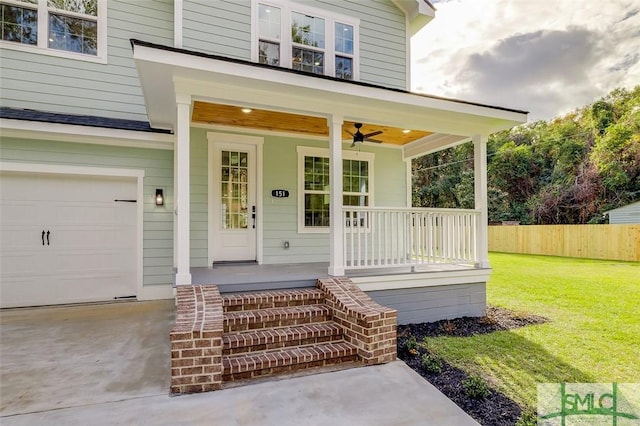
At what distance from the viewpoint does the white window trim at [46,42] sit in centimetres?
587

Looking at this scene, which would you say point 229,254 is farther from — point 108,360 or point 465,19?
point 465,19

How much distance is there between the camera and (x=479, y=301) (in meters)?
5.83

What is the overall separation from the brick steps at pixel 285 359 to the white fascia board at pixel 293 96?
10.1 feet

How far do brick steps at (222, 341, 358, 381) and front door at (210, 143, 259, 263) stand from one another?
306 cm

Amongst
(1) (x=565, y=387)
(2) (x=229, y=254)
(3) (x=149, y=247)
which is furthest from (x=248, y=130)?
(1) (x=565, y=387)

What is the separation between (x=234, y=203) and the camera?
6.41m

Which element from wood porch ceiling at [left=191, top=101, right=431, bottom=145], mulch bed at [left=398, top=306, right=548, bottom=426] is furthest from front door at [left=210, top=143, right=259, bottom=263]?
mulch bed at [left=398, top=306, right=548, bottom=426]

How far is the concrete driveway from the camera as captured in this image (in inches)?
102

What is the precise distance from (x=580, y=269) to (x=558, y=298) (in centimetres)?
530

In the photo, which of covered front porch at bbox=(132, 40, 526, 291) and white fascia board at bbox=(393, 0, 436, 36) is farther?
white fascia board at bbox=(393, 0, 436, 36)

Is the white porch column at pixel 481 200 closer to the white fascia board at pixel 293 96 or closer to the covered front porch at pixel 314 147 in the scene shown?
the covered front porch at pixel 314 147

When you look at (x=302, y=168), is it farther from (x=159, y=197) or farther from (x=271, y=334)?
(x=271, y=334)

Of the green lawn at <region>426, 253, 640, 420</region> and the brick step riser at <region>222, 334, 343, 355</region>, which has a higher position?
the brick step riser at <region>222, 334, 343, 355</region>

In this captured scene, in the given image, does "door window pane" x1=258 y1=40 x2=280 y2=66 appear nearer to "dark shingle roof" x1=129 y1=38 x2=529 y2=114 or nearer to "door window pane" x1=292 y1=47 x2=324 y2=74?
"door window pane" x1=292 y1=47 x2=324 y2=74
